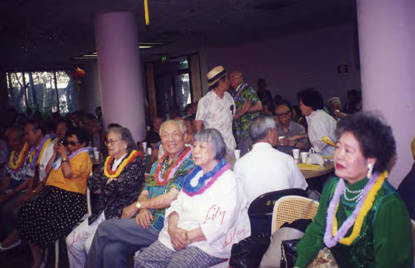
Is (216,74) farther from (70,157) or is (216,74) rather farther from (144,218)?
(144,218)

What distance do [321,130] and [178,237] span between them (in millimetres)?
2558

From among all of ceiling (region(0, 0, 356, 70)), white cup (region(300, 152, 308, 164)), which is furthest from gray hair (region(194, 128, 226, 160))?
ceiling (region(0, 0, 356, 70))

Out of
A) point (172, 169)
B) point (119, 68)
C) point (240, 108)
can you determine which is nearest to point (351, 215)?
point (172, 169)

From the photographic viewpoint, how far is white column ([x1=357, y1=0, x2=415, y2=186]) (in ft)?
13.0

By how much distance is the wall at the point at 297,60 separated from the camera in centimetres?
1083

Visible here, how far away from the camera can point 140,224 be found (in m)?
3.09

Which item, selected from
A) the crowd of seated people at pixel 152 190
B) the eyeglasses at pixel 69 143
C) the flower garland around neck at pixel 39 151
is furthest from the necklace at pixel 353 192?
the flower garland around neck at pixel 39 151

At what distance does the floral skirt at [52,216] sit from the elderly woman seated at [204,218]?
136cm

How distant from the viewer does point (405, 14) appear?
393 centimetres

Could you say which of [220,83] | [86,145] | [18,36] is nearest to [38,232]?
[86,145]

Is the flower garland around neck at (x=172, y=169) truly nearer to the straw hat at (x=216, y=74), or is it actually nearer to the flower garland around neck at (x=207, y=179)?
the flower garland around neck at (x=207, y=179)

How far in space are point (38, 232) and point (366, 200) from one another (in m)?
3.08

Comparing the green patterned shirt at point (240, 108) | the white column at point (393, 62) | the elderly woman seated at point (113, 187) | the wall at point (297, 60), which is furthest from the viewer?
the wall at point (297, 60)

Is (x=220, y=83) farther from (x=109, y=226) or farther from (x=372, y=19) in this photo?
(x=109, y=226)
